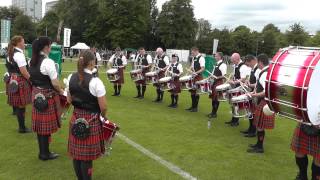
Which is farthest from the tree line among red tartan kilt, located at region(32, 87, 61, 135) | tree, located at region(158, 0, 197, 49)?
red tartan kilt, located at region(32, 87, 61, 135)

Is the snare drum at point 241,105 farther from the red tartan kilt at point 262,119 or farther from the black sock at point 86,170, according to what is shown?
the black sock at point 86,170

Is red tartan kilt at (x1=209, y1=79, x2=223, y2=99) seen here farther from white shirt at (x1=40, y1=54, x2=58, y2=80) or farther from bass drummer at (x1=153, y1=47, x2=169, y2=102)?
white shirt at (x1=40, y1=54, x2=58, y2=80)

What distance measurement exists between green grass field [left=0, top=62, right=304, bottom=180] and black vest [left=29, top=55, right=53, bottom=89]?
1.16 meters

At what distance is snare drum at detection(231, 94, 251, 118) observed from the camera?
716cm

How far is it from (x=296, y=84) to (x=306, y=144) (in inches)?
43.0

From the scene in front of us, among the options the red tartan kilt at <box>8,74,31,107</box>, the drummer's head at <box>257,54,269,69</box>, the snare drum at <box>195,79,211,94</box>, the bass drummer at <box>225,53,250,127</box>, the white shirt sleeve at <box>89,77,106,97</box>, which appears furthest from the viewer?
the snare drum at <box>195,79,211,94</box>

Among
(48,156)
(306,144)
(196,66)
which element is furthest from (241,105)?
(48,156)

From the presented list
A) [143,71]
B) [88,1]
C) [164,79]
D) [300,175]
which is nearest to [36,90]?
[300,175]

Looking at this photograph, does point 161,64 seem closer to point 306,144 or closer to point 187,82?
point 187,82

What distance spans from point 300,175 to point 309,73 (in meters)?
1.82

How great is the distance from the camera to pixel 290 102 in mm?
3914

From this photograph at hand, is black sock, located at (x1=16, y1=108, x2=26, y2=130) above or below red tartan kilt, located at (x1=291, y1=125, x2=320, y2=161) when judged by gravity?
below

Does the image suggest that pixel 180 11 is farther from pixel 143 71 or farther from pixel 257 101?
pixel 257 101

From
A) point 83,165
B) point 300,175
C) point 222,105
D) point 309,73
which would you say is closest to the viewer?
point 309,73
